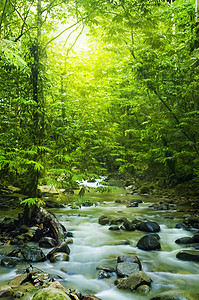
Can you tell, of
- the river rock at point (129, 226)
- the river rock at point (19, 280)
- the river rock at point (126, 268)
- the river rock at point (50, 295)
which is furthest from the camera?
the river rock at point (129, 226)

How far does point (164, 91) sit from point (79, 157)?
4.20 meters

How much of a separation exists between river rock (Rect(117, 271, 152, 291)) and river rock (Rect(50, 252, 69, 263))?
4.67 feet

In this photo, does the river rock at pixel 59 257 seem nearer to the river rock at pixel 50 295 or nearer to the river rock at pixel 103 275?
the river rock at pixel 103 275

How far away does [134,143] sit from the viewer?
A: 44.8ft

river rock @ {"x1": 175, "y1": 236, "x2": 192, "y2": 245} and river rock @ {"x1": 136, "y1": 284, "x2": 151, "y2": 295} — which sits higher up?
river rock @ {"x1": 136, "y1": 284, "x2": 151, "y2": 295}

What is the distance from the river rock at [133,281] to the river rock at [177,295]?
0.31 metres

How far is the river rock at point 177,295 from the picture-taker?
338 cm

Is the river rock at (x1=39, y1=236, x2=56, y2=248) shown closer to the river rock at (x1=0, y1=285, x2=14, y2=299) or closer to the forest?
the forest

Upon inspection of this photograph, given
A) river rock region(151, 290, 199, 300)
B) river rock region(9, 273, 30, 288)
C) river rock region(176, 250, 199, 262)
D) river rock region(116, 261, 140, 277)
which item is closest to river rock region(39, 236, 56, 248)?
river rock region(9, 273, 30, 288)

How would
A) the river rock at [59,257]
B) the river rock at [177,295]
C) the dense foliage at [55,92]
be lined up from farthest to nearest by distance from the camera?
the dense foliage at [55,92] → the river rock at [59,257] → the river rock at [177,295]

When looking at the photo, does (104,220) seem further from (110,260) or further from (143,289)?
(143,289)

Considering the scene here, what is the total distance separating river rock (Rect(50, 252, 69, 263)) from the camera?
454 centimetres

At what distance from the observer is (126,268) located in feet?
13.4

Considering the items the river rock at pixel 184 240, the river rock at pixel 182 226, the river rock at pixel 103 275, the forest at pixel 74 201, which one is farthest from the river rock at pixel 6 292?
the river rock at pixel 182 226
